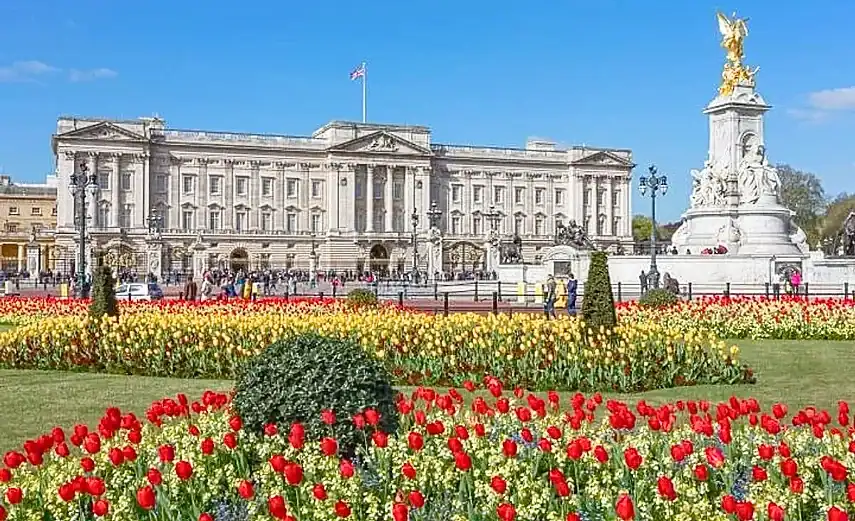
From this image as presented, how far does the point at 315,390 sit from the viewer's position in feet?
22.4

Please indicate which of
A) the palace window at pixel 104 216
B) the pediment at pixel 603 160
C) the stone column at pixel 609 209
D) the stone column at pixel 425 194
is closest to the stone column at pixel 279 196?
the stone column at pixel 425 194

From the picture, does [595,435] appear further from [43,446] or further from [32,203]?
[32,203]

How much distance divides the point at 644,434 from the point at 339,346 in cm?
216

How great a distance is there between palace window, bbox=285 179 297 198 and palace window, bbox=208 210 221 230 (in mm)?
6301

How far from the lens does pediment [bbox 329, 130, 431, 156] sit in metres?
88.4

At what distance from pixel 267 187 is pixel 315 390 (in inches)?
3254

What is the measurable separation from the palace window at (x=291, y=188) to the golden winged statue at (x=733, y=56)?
53.2 m

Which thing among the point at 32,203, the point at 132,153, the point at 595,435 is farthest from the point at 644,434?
the point at 32,203

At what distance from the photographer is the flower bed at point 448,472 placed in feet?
16.9

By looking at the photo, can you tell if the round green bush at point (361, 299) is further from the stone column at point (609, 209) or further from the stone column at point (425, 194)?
the stone column at point (609, 209)

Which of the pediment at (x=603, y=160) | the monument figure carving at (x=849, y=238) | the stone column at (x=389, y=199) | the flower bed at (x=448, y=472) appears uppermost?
the pediment at (x=603, y=160)

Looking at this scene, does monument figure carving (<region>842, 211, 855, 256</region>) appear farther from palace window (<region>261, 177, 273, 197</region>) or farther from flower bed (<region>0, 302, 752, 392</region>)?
palace window (<region>261, 177, 273, 197</region>)

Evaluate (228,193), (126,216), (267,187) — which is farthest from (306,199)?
(126,216)

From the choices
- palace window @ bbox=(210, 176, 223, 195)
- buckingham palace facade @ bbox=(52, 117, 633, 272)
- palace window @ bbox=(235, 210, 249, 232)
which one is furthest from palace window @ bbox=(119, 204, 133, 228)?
palace window @ bbox=(235, 210, 249, 232)
